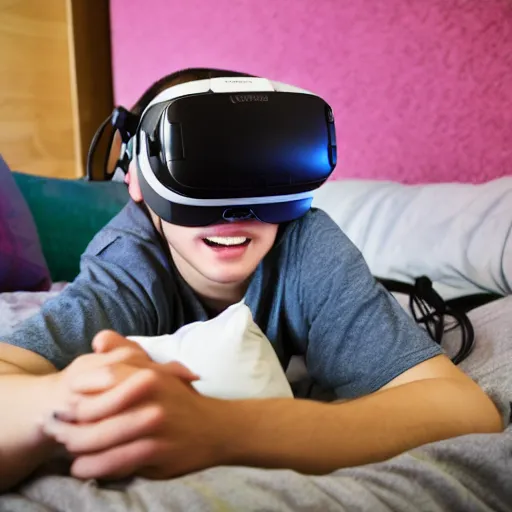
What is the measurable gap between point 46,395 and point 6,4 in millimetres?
1671

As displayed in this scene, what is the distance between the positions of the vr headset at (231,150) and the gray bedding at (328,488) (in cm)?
27

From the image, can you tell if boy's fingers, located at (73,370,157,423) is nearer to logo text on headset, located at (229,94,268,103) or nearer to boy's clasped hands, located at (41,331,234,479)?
boy's clasped hands, located at (41,331,234,479)

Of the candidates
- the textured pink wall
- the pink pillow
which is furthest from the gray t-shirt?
the textured pink wall

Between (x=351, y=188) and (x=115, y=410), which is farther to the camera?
(x=351, y=188)

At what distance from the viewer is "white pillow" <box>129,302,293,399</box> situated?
539mm

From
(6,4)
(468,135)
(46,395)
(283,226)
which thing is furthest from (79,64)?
(46,395)

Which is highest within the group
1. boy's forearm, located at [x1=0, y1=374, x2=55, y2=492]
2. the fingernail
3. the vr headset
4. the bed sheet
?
the vr headset

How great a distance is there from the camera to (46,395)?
415mm

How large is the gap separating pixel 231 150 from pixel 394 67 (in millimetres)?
925

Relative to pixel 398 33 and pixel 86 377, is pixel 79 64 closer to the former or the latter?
pixel 398 33

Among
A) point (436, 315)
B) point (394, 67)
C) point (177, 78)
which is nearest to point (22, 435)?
point (177, 78)

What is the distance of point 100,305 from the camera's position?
25.4 inches

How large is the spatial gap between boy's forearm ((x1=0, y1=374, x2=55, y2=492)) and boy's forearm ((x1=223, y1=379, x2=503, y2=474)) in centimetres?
13

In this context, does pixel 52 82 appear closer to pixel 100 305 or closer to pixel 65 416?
pixel 100 305
